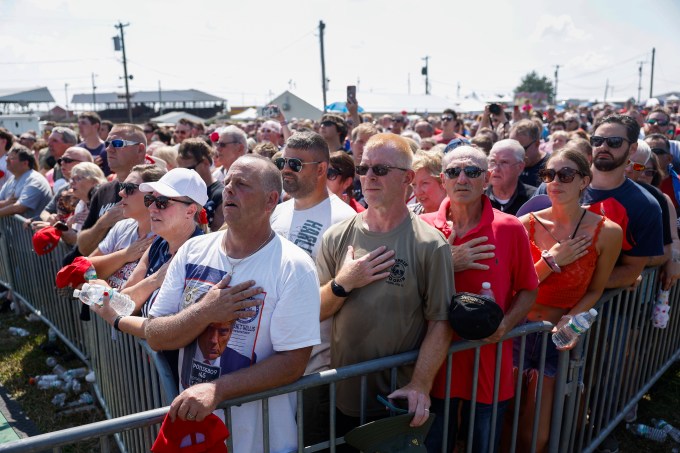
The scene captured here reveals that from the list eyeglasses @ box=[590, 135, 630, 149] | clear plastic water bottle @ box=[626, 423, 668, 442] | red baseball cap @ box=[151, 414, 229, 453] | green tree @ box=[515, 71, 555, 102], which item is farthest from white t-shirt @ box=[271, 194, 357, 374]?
green tree @ box=[515, 71, 555, 102]

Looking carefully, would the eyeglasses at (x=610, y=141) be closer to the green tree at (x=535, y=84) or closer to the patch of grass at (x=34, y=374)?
the patch of grass at (x=34, y=374)

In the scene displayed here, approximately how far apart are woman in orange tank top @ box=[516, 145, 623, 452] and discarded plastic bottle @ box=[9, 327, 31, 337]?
5.87m

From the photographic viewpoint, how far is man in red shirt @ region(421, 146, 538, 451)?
2.78 meters

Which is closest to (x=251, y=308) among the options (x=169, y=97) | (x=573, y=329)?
(x=573, y=329)

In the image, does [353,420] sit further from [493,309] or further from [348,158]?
[348,158]

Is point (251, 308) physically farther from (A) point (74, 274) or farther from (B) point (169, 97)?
(B) point (169, 97)

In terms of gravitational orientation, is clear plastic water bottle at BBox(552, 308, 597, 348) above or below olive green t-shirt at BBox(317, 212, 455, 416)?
below

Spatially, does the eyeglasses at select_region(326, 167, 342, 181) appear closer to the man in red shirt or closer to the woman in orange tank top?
the man in red shirt

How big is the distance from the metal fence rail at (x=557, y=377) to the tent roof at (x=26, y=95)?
84.5 metres

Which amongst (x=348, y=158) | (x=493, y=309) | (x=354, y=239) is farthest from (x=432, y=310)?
(x=348, y=158)

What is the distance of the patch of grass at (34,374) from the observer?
15.0ft

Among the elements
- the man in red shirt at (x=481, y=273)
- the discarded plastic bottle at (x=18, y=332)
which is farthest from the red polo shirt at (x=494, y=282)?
the discarded plastic bottle at (x=18, y=332)

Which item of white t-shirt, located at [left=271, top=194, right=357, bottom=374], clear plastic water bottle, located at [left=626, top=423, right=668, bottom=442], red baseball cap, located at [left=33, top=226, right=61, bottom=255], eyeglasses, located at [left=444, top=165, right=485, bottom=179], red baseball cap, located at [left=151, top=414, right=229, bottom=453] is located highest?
eyeglasses, located at [left=444, top=165, right=485, bottom=179]

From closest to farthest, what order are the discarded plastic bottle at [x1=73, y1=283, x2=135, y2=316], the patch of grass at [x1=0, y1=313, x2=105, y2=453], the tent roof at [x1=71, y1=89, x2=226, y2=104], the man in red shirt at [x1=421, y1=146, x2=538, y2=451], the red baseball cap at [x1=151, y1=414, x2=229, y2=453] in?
the red baseball cap at [x1=151, y1=414, x2=229, y2=453]
the man in red shirt at [x1=421, y1=146, x2=538, y2=451]
the discarded plastic bottle at [x1=73, y1=283, x2=135, y2=316]
the patch of grass at [x1=0, y1=313, x2=105, y2=453]
the tent roof at [x1=71, y1=89, x2=226, y2=104]
